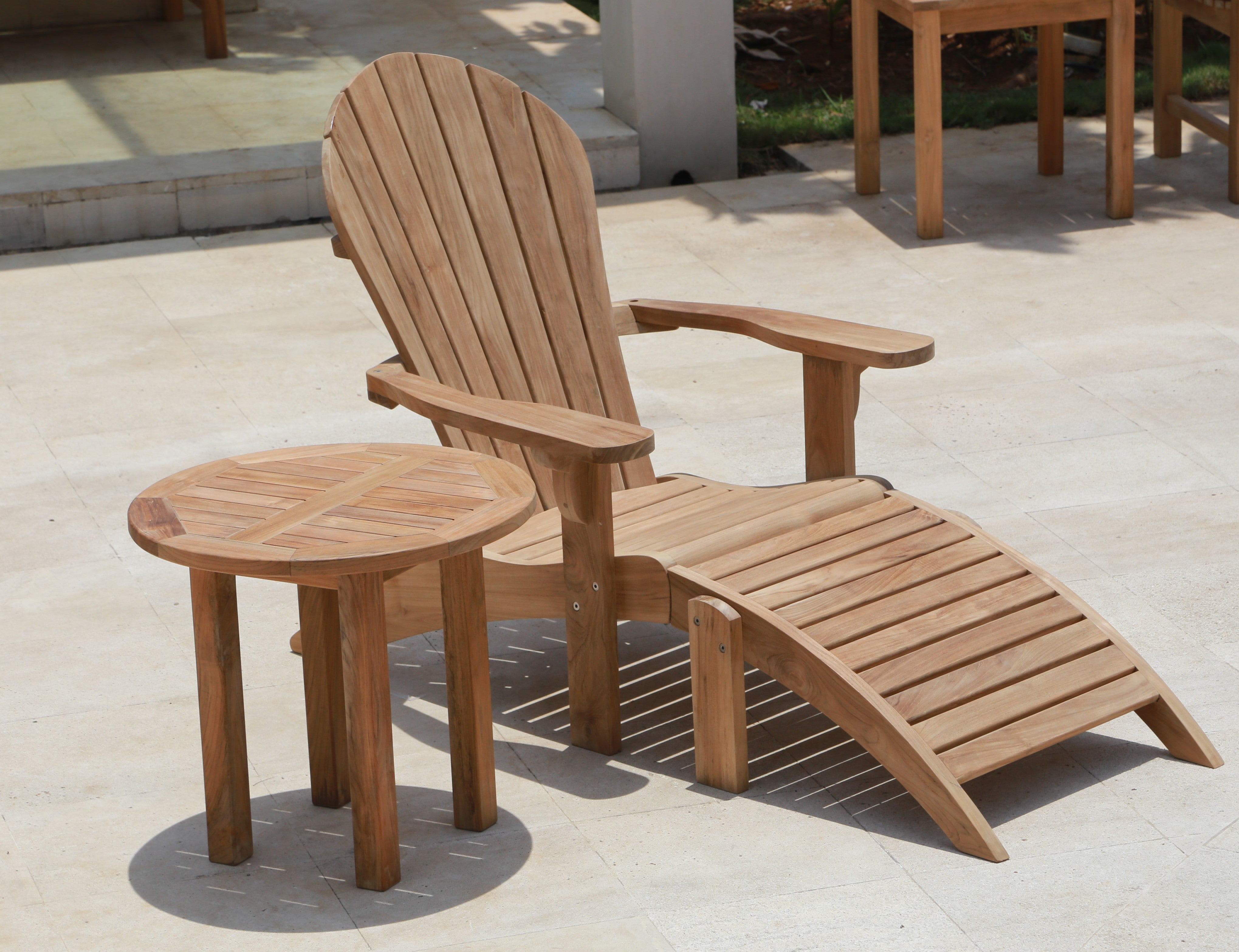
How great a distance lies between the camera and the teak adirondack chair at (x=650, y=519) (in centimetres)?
322

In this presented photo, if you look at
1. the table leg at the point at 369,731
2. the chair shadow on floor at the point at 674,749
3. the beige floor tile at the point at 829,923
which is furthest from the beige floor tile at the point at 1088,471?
the table leg at the point at 369,731

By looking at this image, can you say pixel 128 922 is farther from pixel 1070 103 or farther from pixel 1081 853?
pixel 1070 103

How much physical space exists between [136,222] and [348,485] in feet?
14.4

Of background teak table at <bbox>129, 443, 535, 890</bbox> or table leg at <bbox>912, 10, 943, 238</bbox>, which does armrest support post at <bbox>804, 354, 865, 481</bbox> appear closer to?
background teak table at <bbox>129, 443, 535, 890</bbox>

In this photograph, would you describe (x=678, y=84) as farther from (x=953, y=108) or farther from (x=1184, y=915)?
(x=1184, y=915)

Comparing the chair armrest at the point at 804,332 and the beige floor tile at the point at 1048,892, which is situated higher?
the chair armrest at the point at 804,332

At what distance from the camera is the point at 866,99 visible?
7.25 m

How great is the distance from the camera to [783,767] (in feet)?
11.4

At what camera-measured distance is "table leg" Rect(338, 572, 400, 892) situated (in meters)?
2.89

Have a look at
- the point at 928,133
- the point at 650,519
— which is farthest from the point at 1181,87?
the point at 650,519

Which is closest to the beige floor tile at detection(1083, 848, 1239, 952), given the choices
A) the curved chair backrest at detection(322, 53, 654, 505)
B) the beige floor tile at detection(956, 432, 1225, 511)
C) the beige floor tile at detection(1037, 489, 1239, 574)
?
the beige floor tile at detection(1037, 489, 1239, 574)

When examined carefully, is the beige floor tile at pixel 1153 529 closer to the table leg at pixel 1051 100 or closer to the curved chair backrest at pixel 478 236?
the curved chair backrest at pixel 478 236

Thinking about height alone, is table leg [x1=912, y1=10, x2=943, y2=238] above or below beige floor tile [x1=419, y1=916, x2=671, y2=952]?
above

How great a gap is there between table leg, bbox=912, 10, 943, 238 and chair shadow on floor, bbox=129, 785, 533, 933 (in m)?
3.95
